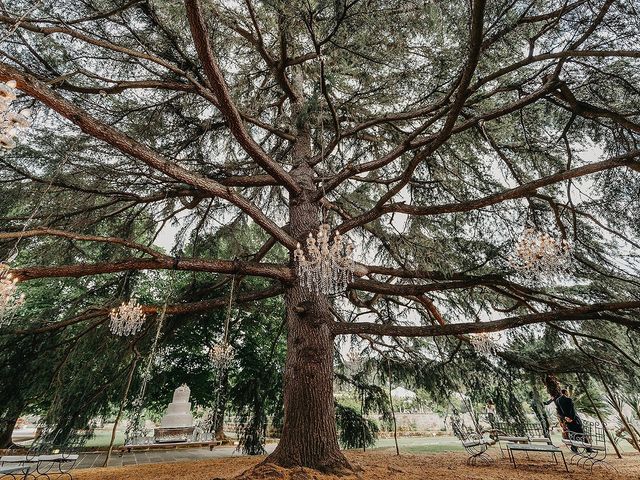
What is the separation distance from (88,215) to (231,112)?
306 centimetres

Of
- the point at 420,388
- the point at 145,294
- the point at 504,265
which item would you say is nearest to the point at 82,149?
the point at 504,265

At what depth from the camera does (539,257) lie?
372 centimetres

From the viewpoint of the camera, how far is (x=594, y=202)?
3686mm

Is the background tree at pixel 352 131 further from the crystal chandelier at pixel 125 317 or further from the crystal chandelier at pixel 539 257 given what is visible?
the crystal chandelier at pixel 125 317

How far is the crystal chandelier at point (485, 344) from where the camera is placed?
5.00 m

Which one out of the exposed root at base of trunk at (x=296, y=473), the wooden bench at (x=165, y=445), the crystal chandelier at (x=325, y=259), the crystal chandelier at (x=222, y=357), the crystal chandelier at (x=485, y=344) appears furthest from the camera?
the wooden bench at (x=165, y=445)

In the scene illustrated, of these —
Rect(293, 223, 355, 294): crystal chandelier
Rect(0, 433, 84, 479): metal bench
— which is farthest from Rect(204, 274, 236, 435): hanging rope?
Rect(0, 433, 84, 479): metal bench

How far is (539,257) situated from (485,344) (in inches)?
76.9

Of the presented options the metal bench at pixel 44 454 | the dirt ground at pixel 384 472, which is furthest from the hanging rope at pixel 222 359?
the metal bench at pixel 44 454

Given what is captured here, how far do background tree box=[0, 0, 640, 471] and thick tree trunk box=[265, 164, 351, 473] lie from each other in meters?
0.02

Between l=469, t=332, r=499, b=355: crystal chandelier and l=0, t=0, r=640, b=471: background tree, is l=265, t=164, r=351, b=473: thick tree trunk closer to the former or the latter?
l=0, t=0, r=640, b=471: background tree

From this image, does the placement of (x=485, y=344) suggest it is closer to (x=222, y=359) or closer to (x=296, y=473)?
(x=296, y=473)

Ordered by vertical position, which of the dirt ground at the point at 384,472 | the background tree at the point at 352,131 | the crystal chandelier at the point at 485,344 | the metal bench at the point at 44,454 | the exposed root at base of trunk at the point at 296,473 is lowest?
the dirt ground at the point at 384,472

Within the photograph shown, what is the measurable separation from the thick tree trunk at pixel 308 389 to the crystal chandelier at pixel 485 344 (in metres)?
2.55
